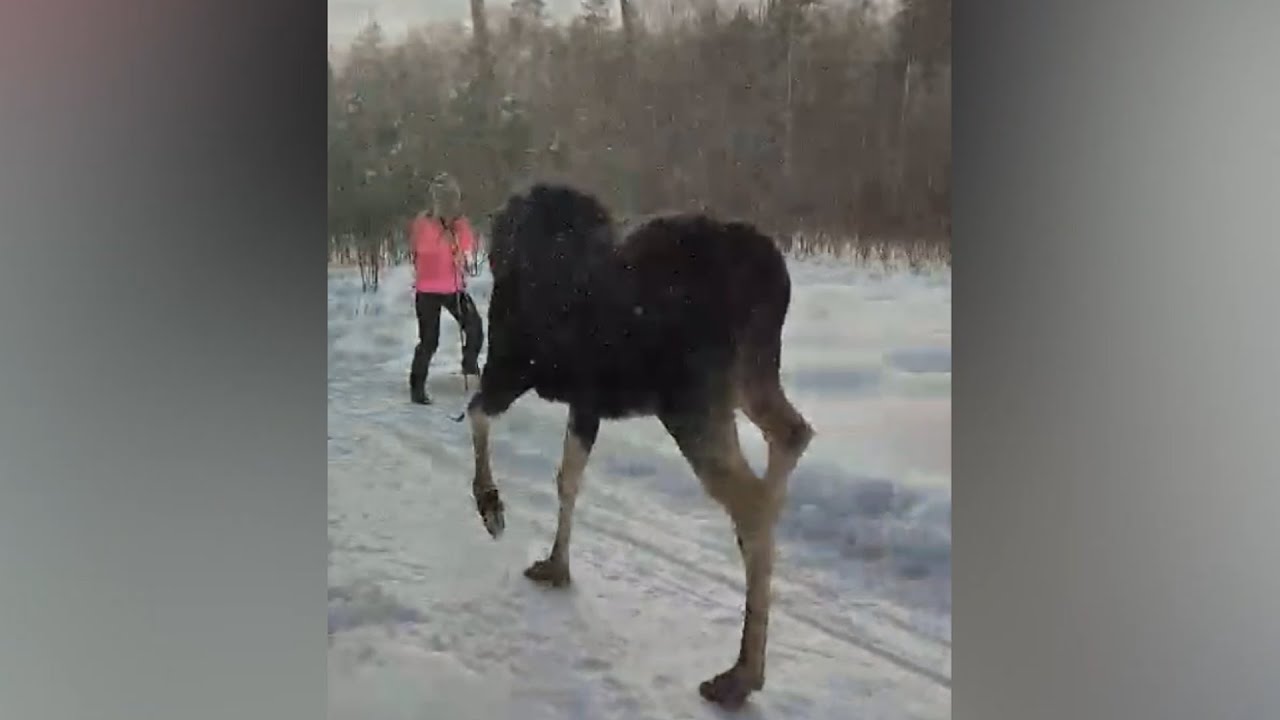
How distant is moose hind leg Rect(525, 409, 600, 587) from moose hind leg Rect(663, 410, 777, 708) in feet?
0.40

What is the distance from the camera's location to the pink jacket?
1527 mm

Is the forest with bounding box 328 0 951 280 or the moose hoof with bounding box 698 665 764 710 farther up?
the forest with bounding box 328 0 951 280

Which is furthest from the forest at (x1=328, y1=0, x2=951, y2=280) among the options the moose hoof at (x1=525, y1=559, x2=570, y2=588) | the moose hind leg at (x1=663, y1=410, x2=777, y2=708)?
the moose hoof at (x1=525, y1=559, x2=570, y2=588)

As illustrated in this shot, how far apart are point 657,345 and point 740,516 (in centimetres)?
29

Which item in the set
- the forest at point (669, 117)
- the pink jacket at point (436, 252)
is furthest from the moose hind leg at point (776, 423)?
the pink jacket at point (436, 252)

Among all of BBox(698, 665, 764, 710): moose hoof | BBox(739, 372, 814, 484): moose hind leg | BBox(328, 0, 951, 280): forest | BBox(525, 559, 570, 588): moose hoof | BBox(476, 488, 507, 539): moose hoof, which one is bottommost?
BBox(698, 665, 764, 710): moose hoof

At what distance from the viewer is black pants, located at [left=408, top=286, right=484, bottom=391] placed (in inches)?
60.2

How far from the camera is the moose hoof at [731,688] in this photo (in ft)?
5.03
